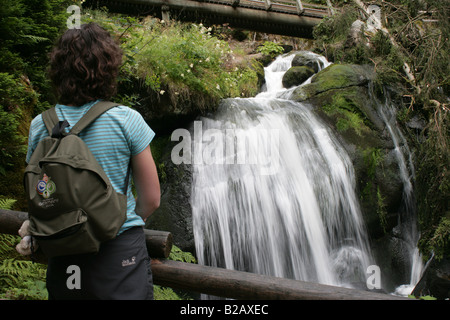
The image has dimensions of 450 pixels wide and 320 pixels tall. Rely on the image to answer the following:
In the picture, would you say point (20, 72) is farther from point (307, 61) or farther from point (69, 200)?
point (307, 61)

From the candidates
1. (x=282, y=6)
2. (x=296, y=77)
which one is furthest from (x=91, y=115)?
(x=282, y=6)

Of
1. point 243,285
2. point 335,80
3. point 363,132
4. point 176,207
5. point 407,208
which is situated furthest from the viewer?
point 335,80

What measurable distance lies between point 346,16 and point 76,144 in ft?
32.1

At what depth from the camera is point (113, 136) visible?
1.66 metres

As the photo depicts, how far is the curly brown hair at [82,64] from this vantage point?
65.5 inches

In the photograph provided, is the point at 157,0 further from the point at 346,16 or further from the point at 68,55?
the point at 68,55

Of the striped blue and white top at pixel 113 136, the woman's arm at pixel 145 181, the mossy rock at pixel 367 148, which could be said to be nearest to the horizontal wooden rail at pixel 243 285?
the woman's arm at pixel 145 181

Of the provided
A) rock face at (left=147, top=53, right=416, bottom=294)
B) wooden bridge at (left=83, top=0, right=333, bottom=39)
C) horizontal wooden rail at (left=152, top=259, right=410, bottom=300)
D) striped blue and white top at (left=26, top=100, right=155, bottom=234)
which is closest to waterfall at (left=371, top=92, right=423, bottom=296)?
rock face at (left=147, top=53, right=416, bottom=294)

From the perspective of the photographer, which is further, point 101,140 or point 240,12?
point 240,12

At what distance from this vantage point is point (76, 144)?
156 centimetres

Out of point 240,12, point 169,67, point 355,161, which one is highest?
point 240,12

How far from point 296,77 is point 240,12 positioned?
16.2ft

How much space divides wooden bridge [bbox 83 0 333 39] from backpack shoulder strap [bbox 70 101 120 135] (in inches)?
424

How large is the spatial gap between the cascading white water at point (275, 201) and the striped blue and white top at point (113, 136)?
384 centimetres
